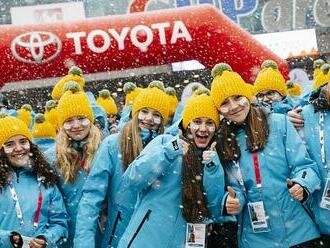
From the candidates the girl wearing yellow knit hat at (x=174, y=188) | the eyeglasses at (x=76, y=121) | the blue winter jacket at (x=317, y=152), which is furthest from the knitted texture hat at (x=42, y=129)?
the blue winter jacket at (x=317, y=152)

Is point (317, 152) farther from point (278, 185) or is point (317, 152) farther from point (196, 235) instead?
point (196, 235)

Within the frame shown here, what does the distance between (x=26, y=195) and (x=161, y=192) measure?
1.01 m

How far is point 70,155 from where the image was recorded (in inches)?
174

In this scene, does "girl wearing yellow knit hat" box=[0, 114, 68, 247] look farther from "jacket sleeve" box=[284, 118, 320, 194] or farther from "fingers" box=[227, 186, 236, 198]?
"jacket sleeve" box=[284, 118, 320, 194]

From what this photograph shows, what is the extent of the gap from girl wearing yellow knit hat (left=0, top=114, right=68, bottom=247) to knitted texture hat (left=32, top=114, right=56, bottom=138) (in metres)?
1.91

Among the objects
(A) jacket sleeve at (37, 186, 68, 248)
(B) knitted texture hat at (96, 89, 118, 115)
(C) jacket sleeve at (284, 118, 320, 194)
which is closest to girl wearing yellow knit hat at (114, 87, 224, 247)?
(C) jacket sleeve at (284, 118, 320, 194)

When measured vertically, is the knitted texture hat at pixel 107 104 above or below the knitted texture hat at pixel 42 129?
above

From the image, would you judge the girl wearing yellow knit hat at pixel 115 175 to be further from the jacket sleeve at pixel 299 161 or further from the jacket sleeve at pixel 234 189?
the jacket sleeve at pixel 299 161

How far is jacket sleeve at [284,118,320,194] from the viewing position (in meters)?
3.67

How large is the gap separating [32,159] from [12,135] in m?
0.22

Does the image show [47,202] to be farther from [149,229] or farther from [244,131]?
[244,131]

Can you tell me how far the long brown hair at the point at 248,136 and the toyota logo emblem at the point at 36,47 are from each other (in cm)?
657

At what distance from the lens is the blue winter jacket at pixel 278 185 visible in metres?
3.71

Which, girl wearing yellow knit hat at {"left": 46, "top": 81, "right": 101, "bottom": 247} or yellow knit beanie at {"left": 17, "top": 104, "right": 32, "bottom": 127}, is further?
yellow knit beanie at {"left": 17, "top": 104, "right": 32, "bottom": 127}
